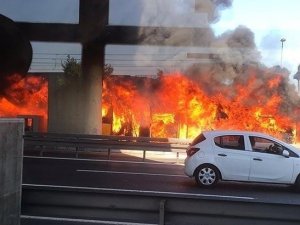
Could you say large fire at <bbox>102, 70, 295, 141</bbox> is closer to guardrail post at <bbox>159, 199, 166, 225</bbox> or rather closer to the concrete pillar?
the concrete pillar

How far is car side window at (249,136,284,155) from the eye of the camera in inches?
449

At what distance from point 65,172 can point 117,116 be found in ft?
32.0

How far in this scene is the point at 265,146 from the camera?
11.6 m

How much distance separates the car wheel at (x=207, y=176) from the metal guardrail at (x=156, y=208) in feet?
24.4

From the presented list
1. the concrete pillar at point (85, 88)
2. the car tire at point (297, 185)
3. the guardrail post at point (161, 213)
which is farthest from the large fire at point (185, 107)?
the guardrail post at point (161, 213)

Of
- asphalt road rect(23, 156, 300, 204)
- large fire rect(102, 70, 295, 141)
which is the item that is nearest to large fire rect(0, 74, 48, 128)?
large fire rect(102, 70, 295, 141)

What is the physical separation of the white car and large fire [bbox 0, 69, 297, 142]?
849cm

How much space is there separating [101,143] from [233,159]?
696 centimetres

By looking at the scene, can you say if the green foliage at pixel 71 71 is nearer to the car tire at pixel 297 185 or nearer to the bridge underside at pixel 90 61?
the bridge underside at pixel 90 61

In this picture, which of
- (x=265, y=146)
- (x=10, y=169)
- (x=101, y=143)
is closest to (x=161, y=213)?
(x=10, y=169)

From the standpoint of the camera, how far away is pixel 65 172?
13.5 metres

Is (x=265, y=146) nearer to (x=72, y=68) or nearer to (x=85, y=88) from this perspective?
(x=85, y=88)

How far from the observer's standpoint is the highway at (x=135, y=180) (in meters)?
10.7

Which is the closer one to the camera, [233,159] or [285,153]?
[285,153]
